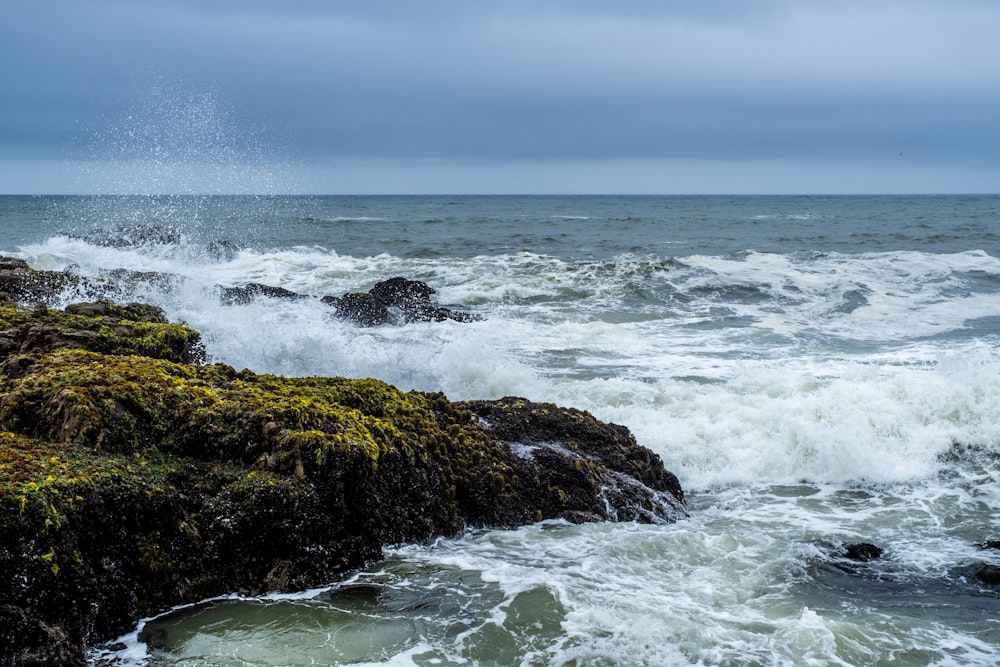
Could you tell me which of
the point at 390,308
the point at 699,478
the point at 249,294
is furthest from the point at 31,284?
the point at 699,478

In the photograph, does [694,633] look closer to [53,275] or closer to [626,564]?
[626,564]

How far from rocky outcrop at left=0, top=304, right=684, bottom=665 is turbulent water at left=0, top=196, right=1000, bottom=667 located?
0.82 feet

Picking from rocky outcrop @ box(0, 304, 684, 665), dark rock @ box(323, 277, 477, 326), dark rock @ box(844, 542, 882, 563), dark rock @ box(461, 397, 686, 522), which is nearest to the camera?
rocky outcrop @ box(0, 304, 684, 665)

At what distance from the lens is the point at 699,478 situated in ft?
27.2

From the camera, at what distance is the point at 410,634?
4.84m

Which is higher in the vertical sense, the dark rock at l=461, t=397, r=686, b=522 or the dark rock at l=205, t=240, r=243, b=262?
the dark rock at l=205, t=240, r=243, b=262

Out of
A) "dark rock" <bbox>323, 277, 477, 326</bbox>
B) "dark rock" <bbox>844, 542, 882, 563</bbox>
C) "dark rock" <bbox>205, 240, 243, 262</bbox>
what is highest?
"dark rock" <bbox>205, 240, 243, 262</bbox>

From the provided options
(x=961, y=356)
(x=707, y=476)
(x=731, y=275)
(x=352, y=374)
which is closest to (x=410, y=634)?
(x=707, y=476)

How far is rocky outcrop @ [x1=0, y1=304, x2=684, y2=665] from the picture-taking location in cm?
443

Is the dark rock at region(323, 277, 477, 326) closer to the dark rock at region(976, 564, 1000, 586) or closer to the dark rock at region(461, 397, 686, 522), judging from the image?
the dark rock at region(461, 397, 686, 522)

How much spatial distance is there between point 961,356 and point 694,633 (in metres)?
9.44

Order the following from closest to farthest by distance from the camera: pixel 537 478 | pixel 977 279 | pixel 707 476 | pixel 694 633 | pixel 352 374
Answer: pixel 694 633, pixel 537 478, pixel 707 476, pixel 352 374, pixel 977 279

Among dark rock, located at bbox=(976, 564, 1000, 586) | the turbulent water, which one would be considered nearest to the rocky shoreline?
the turbulent water

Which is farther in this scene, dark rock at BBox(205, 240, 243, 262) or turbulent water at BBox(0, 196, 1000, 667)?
dark rock at BBox(205, 240, 243, 262)
